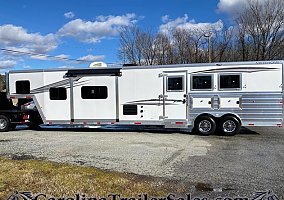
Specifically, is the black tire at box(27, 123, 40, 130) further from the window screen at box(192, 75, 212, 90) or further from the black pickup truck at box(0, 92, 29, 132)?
Answer: the window screen at box(192, 75, 212, 90)

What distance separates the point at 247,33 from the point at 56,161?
29.9 meters

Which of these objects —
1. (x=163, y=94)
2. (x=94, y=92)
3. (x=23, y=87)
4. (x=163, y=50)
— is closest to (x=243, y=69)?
(x=163, y=94)

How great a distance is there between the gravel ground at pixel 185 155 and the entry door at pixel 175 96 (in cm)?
86

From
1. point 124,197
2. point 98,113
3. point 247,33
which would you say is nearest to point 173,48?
point 247,33

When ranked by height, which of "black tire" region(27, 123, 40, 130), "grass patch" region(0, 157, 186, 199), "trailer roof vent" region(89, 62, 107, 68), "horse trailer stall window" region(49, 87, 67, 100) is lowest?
"grass patch" region(0, 157, 186, 199)

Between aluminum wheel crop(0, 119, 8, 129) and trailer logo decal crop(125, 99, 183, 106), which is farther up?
trailer logo decal crop(125, 99, 183, 106)

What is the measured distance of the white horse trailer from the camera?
41.4 feet

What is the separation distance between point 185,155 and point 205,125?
434 centimetres

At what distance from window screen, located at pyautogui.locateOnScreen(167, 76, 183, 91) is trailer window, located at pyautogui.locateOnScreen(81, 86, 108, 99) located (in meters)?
2.76

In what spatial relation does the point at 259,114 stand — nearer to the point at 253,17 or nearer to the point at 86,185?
the point at 86,185

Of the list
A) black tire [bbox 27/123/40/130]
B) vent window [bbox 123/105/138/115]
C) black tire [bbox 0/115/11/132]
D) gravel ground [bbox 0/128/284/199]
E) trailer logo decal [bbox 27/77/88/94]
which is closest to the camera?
gravel ground [bbox 0/128/284/199]

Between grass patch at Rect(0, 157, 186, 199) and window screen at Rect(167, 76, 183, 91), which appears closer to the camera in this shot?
grass patch at Rect(0, 157, 186, 199)

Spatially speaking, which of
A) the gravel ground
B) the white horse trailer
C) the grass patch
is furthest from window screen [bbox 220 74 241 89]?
the grass patch

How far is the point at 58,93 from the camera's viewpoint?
48.2ft
